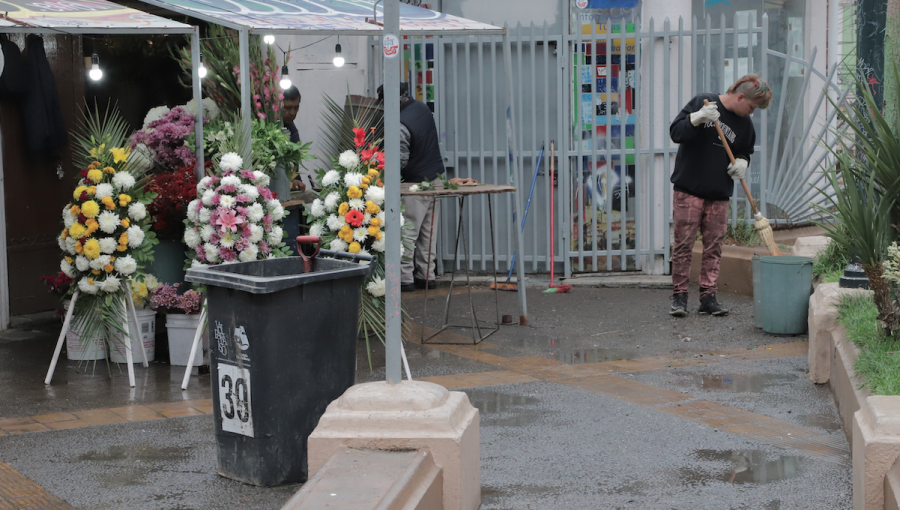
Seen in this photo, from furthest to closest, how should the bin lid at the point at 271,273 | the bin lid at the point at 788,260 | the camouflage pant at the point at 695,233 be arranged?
1. the camouflage pant at the point at 695,233
2. the bin lid at the point at 788,260
3. the bin lid at the point at 271,273

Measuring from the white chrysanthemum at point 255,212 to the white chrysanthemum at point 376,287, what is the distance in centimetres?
87

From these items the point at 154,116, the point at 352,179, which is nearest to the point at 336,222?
the point at 352,179

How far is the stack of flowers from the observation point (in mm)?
6684

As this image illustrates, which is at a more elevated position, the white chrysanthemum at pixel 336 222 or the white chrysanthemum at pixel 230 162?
the white chrysanthemum at pixel 230 162

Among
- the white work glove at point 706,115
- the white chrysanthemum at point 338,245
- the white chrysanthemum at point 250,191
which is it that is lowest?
the white chrysanthemum at point 338,245

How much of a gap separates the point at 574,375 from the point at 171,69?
5102 millimetres

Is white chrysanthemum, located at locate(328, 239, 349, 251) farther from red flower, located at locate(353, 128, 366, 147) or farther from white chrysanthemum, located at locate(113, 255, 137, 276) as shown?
white chrysanthemum, located at locate(113, 255, 137, 276)

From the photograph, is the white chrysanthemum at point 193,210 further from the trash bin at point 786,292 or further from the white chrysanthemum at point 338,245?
the trash bin at point 786,292

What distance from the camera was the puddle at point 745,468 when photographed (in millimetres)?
4719

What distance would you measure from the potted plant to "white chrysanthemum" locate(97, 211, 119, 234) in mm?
586

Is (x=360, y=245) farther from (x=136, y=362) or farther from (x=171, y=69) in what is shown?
(x=171, y=69)

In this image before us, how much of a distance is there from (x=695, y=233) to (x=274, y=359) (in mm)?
5057

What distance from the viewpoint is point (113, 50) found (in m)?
9.41

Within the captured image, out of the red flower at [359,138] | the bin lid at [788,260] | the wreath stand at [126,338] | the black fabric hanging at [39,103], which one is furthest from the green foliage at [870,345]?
the black fabric hanging at [39,103]
